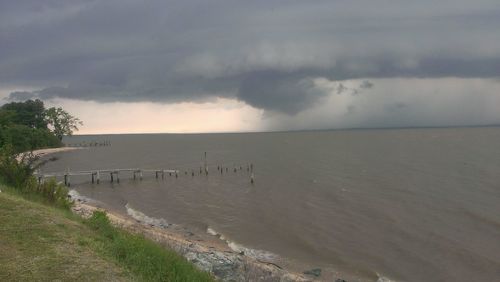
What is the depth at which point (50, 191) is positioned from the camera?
18.8 meters

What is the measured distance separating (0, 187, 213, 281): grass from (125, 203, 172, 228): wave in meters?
16.7

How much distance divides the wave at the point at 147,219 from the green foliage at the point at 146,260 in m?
17.5

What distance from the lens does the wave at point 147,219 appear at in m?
30.1

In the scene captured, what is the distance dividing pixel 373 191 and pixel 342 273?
2512cm

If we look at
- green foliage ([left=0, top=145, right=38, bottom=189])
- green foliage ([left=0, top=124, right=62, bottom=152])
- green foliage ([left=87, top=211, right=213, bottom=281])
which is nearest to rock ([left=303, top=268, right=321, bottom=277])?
green foliage ([left=87, top=211, right=213, bottom=281])

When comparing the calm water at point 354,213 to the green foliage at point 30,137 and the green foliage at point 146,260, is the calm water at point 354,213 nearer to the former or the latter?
the green foliage at point 146,260

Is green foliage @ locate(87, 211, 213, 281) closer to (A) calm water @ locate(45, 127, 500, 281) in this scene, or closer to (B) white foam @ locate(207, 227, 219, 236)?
(A) calm water @ locate(45, 127, 500, 281)

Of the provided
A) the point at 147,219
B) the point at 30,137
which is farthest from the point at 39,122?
the point at 147,219

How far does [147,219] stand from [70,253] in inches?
858

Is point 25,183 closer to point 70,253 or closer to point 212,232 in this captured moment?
point 70,253

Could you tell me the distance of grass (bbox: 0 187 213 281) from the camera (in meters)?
9.17

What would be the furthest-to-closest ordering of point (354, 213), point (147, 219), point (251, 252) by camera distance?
point (354, 213) < point (147, 219) < point (251, 252)

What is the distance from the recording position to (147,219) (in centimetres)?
3167

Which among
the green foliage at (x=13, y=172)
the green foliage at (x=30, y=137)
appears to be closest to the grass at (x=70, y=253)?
the green foliage at (x=13, y=172)
